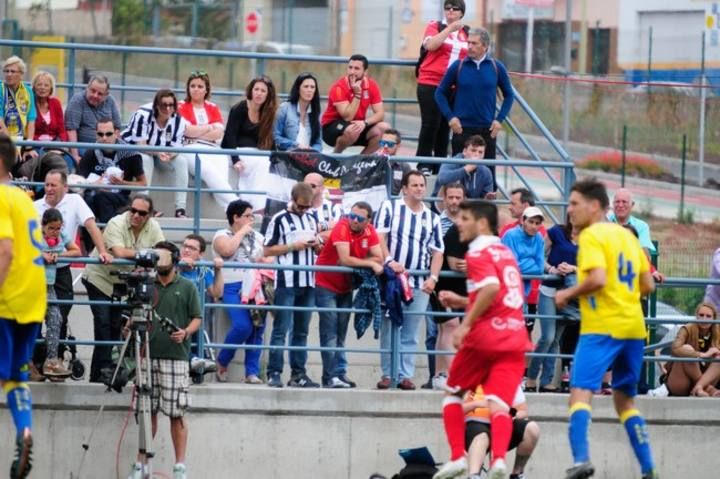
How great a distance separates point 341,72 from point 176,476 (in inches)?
957

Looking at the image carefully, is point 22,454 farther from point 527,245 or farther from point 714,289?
point 714,289

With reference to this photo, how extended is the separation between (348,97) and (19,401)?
682 cm

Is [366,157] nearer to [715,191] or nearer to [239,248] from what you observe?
[239,248]

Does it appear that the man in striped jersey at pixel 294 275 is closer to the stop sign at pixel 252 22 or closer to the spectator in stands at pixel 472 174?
the spectator in stands at pixel 472 174

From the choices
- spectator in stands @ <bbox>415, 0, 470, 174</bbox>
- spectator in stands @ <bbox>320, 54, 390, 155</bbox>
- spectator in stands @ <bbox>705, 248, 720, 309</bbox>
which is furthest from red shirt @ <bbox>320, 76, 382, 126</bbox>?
spectator in stands @ <bbox>705, 248, 720, 309</bbox>

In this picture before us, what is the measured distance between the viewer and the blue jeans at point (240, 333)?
48.7ft

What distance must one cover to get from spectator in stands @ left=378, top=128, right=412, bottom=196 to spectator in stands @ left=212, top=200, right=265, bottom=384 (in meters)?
1.48

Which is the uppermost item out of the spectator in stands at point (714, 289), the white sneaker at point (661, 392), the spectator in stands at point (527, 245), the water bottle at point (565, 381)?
the spectator in stands at point (527, 245)

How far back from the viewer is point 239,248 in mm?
14789

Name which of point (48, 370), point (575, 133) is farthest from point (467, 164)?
point (575, 133)

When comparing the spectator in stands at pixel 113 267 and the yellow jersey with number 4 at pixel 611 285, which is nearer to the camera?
the yellow jersey with number 4 at pixel 611 285

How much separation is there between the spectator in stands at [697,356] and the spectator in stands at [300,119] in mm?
4218

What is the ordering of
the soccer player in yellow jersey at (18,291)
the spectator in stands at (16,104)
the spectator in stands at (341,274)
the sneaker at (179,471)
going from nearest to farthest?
1. the soccer player in yellow jersey at (18,291)
2. the sneaker at (179,471)
3. the spectator in stands at (341,274)
4. the spectator in stands at (16,104)

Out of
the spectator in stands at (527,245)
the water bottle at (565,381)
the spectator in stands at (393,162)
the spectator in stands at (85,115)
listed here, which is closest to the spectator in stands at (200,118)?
the spectator in stands at (85,115)
